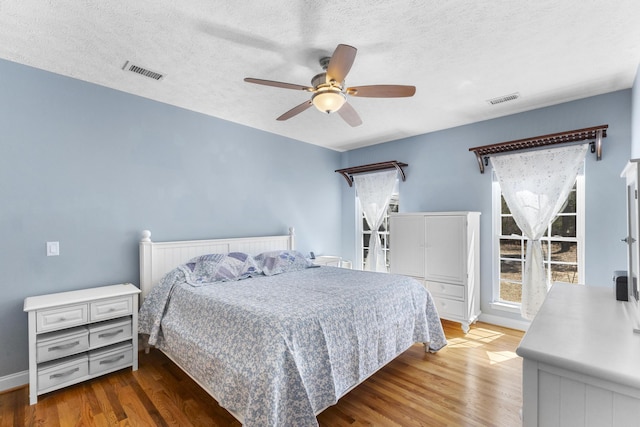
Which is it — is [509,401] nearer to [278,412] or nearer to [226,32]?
[278,412]

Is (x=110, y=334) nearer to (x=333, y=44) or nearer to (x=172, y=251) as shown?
(x=172, y=251)

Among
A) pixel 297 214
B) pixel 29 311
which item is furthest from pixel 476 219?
pixel 29 311

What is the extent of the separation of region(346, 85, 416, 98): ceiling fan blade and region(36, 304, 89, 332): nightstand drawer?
2.71 m

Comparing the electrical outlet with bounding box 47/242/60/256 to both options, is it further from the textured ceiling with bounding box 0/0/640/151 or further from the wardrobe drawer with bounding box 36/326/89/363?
the textured ceiling with bounding box 0/0/640/151

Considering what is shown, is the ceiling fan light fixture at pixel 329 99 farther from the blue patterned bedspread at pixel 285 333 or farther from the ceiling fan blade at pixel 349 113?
the blue patterned bedspread at pixel 285 333

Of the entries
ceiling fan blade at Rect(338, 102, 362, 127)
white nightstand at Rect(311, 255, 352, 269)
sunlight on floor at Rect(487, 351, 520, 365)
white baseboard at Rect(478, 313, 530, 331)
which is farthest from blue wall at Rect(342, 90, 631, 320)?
ceiling fan blade at Rect(338, 102, 362, 127)

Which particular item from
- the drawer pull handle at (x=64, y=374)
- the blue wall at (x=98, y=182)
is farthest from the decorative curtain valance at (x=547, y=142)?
the drawer pull handle at (x=64, y=374)

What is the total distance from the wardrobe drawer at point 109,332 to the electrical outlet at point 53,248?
0.71 meters

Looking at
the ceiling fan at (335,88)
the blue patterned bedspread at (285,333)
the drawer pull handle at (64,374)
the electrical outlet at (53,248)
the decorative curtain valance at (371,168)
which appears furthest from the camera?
the decorative curtain valance at (371,168)

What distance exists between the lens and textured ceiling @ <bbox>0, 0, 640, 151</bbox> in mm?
1816

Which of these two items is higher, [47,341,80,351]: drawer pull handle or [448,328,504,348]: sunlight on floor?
[47,341,80,351]: drawer pull handle

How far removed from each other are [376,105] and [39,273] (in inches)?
139

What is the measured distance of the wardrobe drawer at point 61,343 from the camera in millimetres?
2219

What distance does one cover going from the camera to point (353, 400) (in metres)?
2.24
